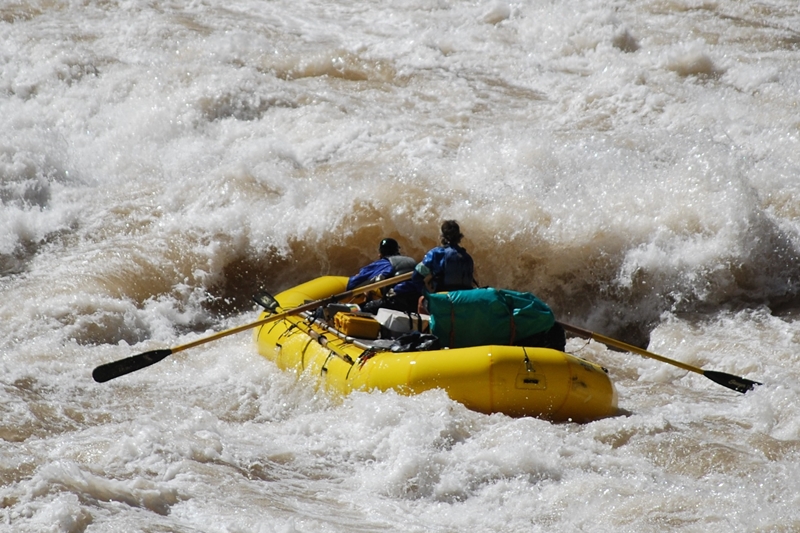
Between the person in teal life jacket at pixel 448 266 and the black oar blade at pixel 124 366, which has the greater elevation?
the person in teal life jacket at pixel 448 266

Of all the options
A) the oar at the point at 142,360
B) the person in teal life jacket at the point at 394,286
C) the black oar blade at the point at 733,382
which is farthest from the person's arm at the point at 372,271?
the black oar blade at the point at 733,382

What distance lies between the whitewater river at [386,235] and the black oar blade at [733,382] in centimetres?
8

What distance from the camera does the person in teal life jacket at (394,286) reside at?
Result: 6.92m

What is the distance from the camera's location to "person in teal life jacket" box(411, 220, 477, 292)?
6660 mm

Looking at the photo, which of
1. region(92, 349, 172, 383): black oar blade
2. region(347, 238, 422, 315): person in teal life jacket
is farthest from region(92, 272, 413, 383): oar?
region(347, 238, 422, 315): person in teal life jacket

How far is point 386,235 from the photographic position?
29.9 ft

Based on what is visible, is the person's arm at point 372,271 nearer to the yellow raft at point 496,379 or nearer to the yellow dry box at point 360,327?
the yellow dry box at point 360,327

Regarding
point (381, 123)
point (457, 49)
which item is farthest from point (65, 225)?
point (457, 49)

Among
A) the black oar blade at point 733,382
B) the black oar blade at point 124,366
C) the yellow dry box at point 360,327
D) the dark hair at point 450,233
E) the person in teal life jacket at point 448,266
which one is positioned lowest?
the black oar blade at point 124,366

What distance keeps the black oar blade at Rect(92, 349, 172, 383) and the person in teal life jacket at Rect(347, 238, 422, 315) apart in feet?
5.39

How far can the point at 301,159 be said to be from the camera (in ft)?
35.2

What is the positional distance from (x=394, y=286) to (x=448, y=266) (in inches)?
21.5

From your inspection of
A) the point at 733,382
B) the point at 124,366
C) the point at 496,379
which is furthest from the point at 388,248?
the point at 733,382

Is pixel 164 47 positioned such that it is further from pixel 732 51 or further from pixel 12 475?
pixel 12 475
